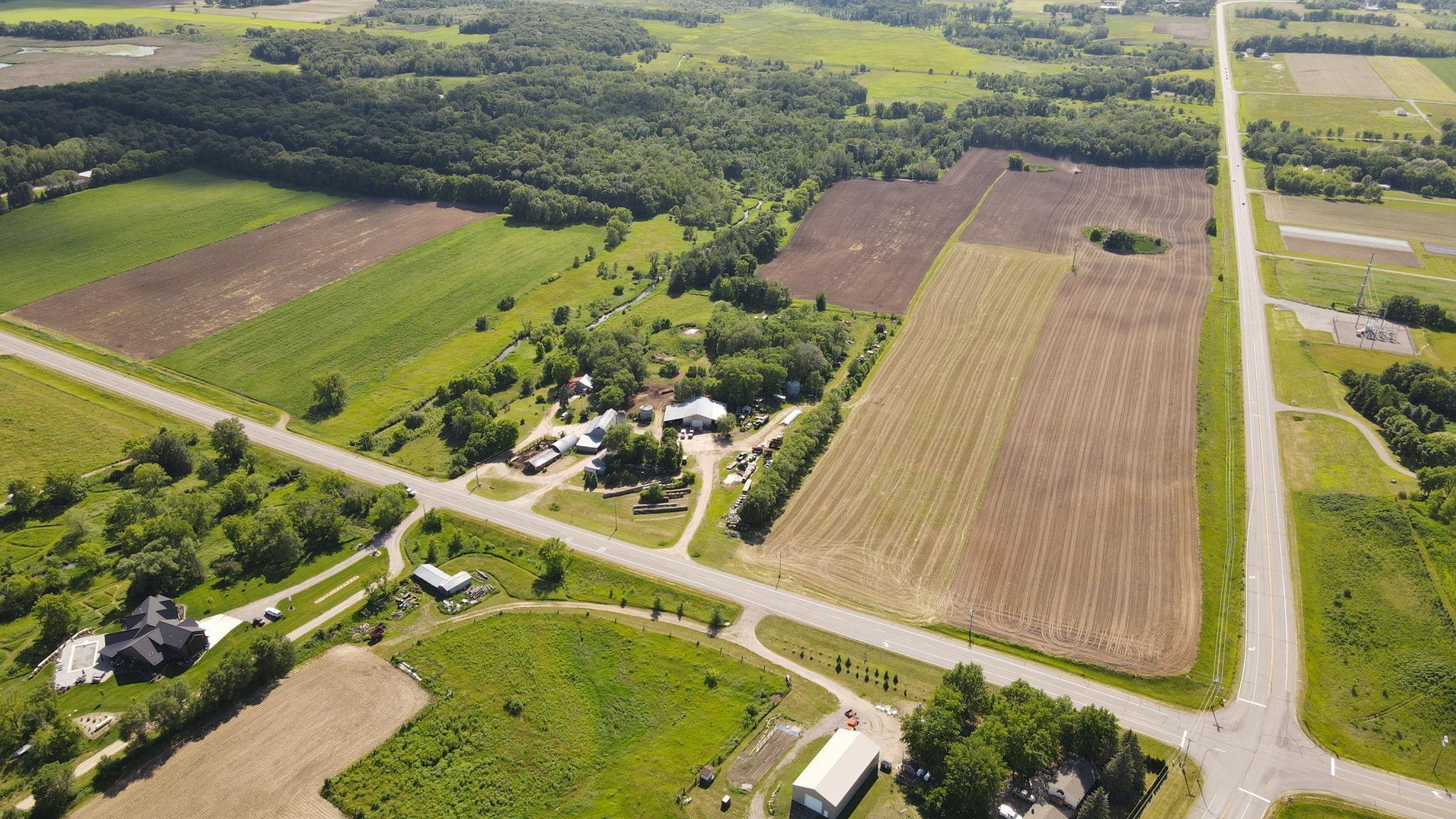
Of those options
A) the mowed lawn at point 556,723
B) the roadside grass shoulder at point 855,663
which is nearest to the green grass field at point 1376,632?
the roadside grass shoulder at point 855,663

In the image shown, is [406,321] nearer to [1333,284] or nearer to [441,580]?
[441,580]

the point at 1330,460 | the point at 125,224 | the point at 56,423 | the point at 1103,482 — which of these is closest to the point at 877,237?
the point at 1103,482

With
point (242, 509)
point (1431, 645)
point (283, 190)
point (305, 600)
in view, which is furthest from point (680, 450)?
point (283, 190)

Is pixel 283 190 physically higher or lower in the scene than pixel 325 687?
higher

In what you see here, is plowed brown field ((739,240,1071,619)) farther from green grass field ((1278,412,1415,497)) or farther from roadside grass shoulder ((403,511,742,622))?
green grass field ((1278,412,1415,497))

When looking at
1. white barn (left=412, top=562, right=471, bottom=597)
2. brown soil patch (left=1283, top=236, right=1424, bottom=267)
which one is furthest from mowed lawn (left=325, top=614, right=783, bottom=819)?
brown soil patch (left=1283, top=236, right=1424, bottom=267)

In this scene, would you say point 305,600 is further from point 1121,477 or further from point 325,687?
point 1121,477
